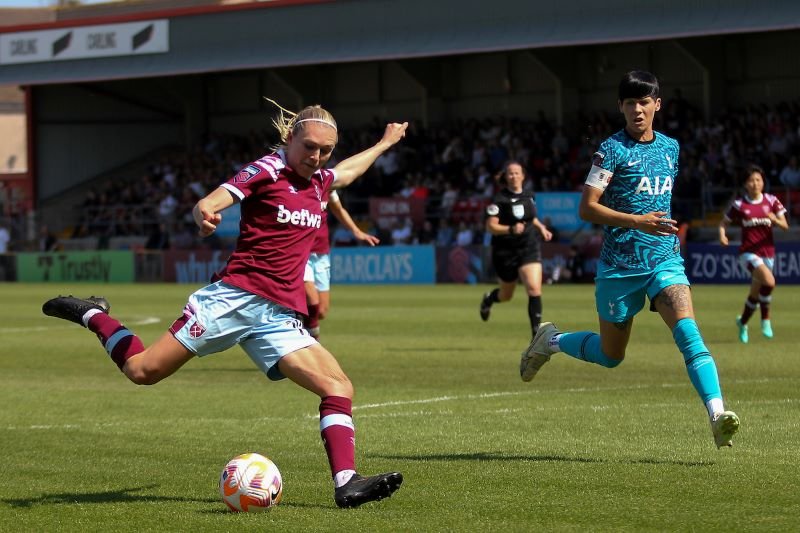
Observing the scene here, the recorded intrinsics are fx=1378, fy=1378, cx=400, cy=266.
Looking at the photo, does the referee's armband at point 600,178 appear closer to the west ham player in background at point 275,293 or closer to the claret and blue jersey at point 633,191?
the claret and blue jersey at point 633,191

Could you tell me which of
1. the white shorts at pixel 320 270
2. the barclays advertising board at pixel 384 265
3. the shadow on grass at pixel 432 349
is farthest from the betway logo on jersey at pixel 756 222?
the barclays advertising board at pixel 384 265

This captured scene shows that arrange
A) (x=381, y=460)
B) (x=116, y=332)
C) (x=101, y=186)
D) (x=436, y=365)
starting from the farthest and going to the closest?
(x=101, y=186)
(x=436, y=365)
(x=381, y=460)
(x=116, y=332)

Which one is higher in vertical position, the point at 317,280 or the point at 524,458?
the point at 317,280

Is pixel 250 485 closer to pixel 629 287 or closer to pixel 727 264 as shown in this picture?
pixel 629 287

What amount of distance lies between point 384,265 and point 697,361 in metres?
31.3

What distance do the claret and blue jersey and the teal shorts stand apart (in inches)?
1.3

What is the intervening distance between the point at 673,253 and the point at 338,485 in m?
3.02

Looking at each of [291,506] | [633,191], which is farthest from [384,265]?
[291,506]

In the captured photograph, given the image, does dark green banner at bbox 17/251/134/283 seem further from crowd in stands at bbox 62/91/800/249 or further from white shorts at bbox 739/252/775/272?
A: white shorts at bbox 739/252/775/272

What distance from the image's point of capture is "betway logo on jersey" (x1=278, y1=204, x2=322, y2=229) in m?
7.46

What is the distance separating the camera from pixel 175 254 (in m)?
44.1

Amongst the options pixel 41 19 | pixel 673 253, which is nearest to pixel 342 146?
pixel 41 19

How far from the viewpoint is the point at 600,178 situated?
885 centimetres

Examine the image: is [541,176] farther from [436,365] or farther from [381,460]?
[381,460]
